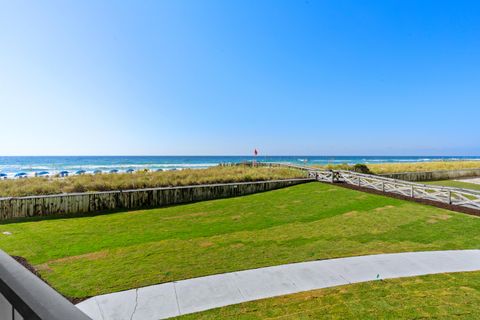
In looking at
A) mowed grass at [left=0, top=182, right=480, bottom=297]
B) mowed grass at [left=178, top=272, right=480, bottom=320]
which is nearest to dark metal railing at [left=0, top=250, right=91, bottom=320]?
mowed grass at [left=178, top=272, right=480, bottom=320]

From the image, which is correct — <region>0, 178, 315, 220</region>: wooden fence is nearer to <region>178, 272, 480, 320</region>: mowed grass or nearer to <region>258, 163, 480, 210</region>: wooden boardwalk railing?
<region>258, 163, 480, 210</region>: wooden boardwalk railing

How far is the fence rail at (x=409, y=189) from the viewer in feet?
33.6

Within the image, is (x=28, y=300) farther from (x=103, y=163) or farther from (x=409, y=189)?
(x=103, y=163)

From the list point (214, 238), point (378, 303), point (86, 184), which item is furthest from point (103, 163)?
point (378, 303)

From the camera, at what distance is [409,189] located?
40.2ft

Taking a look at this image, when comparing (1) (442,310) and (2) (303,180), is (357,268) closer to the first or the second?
(1) (442,310)

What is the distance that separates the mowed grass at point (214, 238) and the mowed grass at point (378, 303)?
1519mm

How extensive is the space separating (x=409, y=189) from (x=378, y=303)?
9.60 meters

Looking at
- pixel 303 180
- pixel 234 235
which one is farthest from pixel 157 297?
pixel 303 180

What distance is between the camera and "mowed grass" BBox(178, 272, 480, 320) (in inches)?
157

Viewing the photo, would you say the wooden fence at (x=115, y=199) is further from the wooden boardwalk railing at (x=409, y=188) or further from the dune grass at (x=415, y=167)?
the dune grass at (x=415, y=167)

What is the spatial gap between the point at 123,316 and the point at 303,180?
14.1 m

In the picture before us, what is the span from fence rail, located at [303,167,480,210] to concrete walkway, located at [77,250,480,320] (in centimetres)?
482

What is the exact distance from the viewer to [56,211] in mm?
11094
